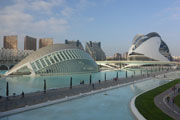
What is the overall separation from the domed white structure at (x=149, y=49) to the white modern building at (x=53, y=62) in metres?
62.9

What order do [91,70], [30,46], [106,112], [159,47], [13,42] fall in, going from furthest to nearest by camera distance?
[30,46] < [13,42] < [159,47] < [91,70] < [106,112]

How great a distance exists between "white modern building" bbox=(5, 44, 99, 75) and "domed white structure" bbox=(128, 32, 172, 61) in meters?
62.9

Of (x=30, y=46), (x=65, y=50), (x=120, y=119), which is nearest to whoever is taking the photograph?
(x=120, y=119)

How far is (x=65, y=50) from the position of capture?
5100cm

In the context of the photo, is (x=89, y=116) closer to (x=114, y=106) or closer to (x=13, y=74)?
(x=114, y=106)

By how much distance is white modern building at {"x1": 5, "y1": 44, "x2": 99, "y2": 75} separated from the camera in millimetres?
44875

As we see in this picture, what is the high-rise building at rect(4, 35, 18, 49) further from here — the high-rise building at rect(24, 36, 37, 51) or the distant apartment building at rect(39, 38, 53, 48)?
the distant apartment building at rect(39, 38, 53, 48)

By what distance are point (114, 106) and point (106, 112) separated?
223 centimetres

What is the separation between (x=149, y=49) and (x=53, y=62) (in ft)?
251

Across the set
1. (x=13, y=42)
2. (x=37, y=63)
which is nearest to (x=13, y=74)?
(x=37, y=63)

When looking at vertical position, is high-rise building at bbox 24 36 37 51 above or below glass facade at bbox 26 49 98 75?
above

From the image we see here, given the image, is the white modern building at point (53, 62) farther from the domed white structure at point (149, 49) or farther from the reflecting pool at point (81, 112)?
the domed white structure at point (149, 49)

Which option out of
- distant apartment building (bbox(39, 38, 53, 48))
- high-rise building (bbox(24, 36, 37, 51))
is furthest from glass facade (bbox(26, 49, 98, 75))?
distant apartment building (bbox(39, 38, 53, 48))

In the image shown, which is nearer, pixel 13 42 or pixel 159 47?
pixel 159 47
